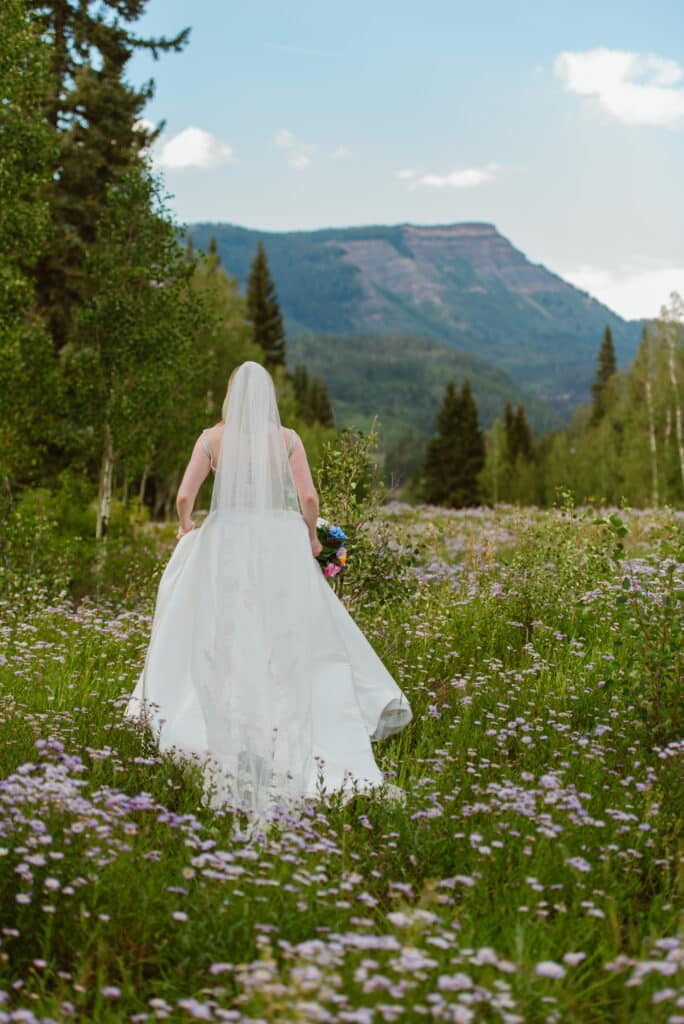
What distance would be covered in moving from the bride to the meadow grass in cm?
30

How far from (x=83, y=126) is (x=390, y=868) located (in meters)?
24.2

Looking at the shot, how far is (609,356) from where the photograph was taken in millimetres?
101938

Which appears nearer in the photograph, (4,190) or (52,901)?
(52,901)

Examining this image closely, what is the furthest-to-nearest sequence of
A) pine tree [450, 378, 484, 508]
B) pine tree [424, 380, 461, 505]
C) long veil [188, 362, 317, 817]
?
pine tree [450, 378, 484, 508] → pine tree [424, 380, 461, 505] → long veil [188, 362, 317, 817]

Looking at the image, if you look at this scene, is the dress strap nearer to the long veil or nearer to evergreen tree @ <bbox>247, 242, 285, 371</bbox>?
the long veil

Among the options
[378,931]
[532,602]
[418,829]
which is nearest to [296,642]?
[418,829]

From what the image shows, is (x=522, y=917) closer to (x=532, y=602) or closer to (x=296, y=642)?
(x=296, y=642)

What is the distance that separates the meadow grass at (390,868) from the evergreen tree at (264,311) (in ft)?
218

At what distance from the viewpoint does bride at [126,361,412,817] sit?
5.50m

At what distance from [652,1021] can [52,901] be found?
92.6 inches

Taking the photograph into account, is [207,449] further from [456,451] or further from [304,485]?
[456,451]

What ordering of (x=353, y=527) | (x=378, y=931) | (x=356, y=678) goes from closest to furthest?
(x=378, y=931), (x=356, y=678), (x=353, y=527)

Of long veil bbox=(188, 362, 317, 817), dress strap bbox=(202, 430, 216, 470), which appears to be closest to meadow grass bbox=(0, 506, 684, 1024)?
long veil bbox=(188, 362, 317, 817)

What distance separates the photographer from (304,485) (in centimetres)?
648
